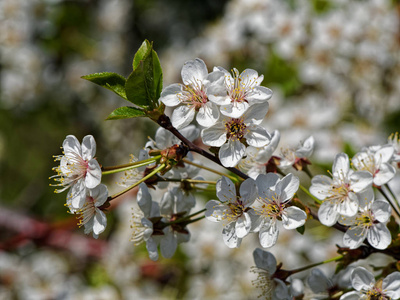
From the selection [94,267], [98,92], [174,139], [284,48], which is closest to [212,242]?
[94,267]

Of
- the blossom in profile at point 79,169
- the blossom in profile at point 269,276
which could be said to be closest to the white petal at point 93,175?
the blossom in profile at point 79,169

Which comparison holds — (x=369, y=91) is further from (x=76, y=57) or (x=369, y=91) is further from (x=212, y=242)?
(x=76, y=57)

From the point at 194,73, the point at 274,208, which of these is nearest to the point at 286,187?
the point at 274,208

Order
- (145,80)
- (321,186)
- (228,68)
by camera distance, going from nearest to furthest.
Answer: (145,80) < (321,186) < (228,68)

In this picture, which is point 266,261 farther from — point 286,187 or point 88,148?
point 88,148

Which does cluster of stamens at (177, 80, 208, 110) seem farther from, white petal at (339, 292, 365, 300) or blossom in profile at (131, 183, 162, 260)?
white petal at (339, 292, 365, 300)

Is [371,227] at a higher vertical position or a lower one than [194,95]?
lower

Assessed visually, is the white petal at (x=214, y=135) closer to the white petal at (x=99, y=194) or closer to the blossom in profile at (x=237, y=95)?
the blossom in profile at (x=237, y=95)
